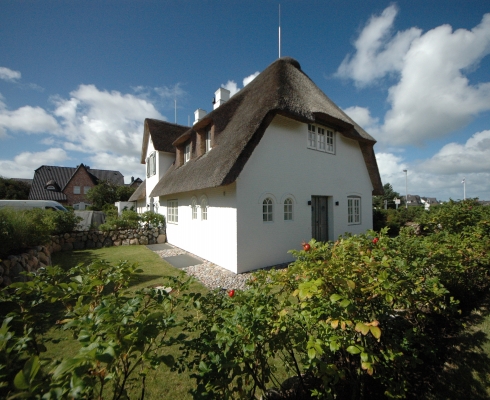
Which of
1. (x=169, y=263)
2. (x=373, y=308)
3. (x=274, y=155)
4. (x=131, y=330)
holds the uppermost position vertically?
(x=274, y=155)

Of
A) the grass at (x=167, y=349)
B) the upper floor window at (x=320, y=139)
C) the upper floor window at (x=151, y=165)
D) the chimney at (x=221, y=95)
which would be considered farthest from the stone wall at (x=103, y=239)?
the upper floor window at (x=320, y=139)

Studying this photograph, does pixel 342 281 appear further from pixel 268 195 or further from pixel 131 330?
pixel 268 195

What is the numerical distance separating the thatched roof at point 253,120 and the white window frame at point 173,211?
997 mm

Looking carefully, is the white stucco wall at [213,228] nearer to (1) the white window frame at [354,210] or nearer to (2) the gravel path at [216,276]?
(2) the gravel path at [216,276]

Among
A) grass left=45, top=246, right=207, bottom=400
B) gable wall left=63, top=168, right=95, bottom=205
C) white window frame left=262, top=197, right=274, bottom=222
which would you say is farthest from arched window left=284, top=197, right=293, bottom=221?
gable wall left=63, top=168, right=95, bottom=205

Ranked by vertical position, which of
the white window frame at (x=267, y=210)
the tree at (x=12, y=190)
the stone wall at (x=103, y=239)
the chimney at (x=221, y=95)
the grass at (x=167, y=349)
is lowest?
the grass at (x=167, y=349)

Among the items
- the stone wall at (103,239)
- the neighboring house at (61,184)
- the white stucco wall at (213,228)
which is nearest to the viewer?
the white stucco wall at (213,228)

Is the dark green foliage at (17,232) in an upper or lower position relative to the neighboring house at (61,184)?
lower

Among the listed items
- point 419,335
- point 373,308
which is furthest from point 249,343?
point 419,335

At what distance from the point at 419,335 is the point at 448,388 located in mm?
530

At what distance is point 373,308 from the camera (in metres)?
2.10

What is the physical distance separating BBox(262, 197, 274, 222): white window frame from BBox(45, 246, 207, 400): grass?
123 inches

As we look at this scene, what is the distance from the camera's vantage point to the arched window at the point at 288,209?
28.3 feet

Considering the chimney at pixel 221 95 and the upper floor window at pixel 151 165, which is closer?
the chimney at pixel 221 95
